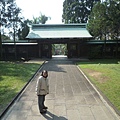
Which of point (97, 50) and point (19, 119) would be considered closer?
point (19, 119)

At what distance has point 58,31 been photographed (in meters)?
29.4

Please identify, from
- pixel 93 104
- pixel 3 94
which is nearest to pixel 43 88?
pixel 93 104

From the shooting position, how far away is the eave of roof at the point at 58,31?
26202 millimetres

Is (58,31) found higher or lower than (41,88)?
higher

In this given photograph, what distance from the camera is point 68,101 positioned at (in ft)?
23.1

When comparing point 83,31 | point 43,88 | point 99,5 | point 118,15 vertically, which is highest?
point 99,5

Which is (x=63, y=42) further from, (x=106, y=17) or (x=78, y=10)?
(x=78, y=10)

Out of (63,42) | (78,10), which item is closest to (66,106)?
(63,42)

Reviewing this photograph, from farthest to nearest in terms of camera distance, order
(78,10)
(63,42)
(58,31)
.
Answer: (78,10) → (58,31) → (63,42)

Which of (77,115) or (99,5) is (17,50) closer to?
(99,5)

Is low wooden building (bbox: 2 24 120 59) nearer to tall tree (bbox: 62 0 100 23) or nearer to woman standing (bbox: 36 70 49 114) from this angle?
tall tree (bbox: 62 0 100 23)

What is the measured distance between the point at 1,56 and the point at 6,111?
72.9 feet

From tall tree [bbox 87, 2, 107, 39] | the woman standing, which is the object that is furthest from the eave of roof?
the woman standing

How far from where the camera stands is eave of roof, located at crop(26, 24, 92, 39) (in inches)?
1032
